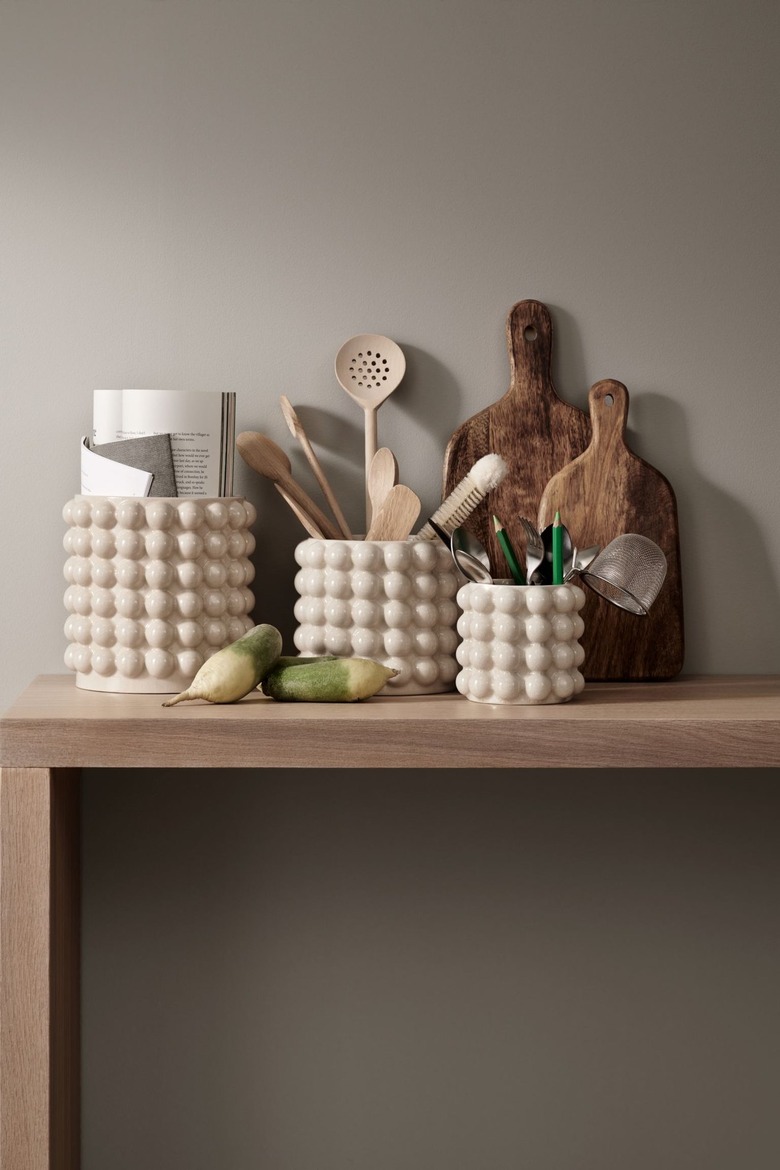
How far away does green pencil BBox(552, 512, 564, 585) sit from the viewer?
1.04 m

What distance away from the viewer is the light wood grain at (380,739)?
94 centimetres

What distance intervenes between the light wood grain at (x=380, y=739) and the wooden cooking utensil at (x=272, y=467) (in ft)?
0.80

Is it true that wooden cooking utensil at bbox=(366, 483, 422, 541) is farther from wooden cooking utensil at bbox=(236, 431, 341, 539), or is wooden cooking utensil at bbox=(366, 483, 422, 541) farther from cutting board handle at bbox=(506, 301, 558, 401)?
cutting board handle at bbox=(506, 301, 558, 401)

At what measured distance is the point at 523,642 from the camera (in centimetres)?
102

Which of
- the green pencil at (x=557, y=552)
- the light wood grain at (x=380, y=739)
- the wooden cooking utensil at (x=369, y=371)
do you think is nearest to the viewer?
the light wood grain at (x=380, y=739)

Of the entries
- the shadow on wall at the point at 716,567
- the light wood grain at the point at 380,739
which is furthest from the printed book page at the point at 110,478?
the shadow on wall at the point at 716,567

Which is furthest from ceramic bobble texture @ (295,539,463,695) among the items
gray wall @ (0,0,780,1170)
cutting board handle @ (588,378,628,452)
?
cutting board handle @ (588,378,628,452)

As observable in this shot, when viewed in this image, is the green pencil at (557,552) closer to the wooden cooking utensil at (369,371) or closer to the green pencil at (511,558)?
the green pencil at (511,558)

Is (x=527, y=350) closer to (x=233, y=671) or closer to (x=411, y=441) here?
(x=411, y=441)

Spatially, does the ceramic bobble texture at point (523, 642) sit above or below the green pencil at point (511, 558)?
below

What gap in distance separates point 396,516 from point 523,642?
186 millimetres

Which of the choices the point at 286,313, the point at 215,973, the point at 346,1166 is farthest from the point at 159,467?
the point at 346,1166

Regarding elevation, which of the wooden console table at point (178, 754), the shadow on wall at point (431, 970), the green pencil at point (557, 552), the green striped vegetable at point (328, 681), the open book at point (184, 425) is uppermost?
the open book at point (184, 425)

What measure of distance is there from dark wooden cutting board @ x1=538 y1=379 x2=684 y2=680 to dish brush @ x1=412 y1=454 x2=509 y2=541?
107mm
